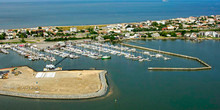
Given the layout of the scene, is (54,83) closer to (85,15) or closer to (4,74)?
(4,74)

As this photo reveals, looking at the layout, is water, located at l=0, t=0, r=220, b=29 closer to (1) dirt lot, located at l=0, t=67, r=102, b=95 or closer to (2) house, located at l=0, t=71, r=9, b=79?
(2) house, located at l=0, t=71, r=9, b=79

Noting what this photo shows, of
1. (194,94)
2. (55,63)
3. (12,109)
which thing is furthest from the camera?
(55,63)

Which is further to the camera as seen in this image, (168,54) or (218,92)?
(168,54)

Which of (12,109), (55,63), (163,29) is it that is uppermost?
(163,29)

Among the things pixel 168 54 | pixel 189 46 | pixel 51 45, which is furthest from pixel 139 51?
pixel 51 45

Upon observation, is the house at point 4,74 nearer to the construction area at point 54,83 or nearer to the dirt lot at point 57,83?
the construction area at point 54,83

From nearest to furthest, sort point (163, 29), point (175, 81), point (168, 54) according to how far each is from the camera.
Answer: point (175, 81), point (168, 54), point (163, 29)

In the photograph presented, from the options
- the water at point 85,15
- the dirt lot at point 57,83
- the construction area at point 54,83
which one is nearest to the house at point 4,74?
the construction area at point 54,83

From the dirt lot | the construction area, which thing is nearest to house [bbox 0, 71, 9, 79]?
the construction area

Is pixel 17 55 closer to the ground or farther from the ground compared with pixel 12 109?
farther from the ground

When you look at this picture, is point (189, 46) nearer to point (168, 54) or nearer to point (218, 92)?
point (168, 54)
